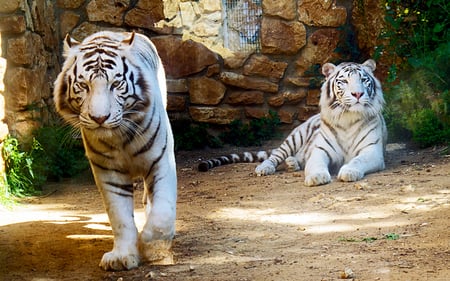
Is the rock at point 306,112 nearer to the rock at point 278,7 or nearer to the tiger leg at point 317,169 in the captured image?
the rock at point 278,7

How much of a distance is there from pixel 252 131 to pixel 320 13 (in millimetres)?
1703

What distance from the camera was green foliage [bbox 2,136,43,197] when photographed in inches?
259

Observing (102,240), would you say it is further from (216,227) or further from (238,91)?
(238,91)

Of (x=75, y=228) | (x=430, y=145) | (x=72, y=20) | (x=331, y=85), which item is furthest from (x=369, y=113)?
(x=72, y=20)

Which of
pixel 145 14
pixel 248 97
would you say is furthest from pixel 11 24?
pixel 248 97

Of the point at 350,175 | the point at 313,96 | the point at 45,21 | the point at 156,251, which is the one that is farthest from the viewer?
the point at 313,96

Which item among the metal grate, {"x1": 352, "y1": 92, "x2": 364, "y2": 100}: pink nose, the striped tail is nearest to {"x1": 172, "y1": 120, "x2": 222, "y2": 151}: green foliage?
the striped tail

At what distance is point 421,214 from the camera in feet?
15.3

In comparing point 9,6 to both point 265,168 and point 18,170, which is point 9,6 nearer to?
point 18,170

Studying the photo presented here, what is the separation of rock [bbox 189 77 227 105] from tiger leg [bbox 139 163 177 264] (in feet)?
16.5

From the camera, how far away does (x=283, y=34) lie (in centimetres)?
→ 909

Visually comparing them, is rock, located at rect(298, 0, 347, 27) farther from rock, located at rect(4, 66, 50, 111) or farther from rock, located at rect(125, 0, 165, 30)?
rock, located at rect(4, 66, 50, 111)

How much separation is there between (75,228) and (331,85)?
3276 millimetres

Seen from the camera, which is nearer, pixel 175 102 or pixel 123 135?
pixel 123 135
